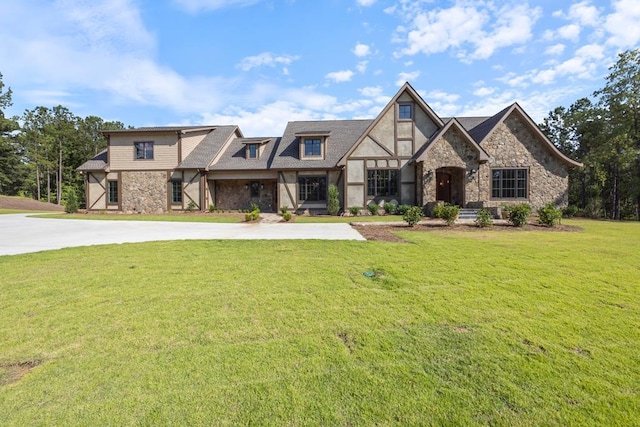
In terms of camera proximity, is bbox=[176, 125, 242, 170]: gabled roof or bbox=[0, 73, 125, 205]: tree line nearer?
A: bbox=[176, 125, 242, 170]: gabled roof

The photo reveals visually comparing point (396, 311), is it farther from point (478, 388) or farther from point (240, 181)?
point (240, 181)

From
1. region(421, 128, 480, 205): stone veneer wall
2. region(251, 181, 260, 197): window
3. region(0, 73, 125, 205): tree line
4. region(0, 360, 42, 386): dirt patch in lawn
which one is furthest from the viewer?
region(0, 73, 125, 205): tree line

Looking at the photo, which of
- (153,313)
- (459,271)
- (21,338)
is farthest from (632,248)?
(21,338)

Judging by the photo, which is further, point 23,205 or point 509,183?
point 23,205

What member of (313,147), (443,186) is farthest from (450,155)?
(313,147)

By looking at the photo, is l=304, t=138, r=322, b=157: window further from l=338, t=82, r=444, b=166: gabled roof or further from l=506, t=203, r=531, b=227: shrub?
l=506, t=203, r=531, b=227: shrub

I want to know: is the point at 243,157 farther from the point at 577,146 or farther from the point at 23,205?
the point at 577,146

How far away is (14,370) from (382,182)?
1944 cm

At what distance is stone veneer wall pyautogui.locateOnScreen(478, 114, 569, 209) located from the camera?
1927 cm

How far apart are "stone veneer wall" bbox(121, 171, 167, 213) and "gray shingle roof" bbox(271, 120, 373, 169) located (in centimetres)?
946

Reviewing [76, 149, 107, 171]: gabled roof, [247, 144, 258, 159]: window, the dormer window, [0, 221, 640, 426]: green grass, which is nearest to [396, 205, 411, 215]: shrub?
the dormer window

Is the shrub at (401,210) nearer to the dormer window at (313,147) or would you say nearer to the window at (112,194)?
the dormer window at (313,147)

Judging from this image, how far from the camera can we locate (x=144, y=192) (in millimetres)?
24406

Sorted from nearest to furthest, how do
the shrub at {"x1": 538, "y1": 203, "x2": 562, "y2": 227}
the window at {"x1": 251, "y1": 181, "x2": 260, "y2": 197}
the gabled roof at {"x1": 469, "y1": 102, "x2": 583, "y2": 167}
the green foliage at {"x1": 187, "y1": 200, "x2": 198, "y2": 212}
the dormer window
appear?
the shrub at {"x1": 538, "y1": 203, "x2": 562, "y2": 227} < the gabled roof at {"x1": 469, "y1": 102, "x2": 583, "y2": 167} < the dormer window < the green foliage at {"x1": 187, "y1": 200, "x2": 198, "y2": 212} < the window at {"x1": 251, "y1": 181, "x2": 260, "y2": 197}
